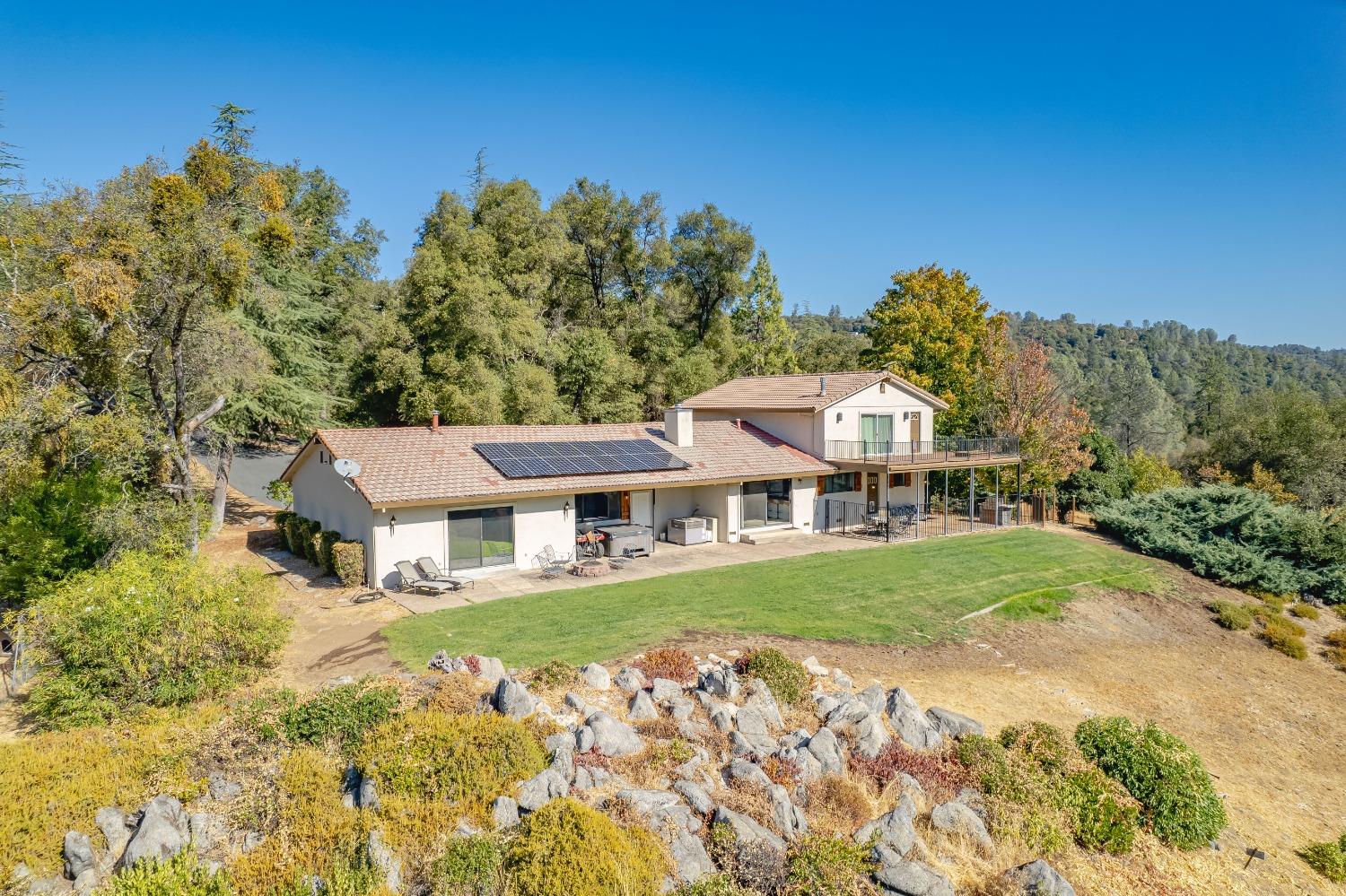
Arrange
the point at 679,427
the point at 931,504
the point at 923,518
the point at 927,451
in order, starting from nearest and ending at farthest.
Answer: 1. the point at 679,427
2. the point at 927,451
3. the point at 923,518
4. the point at 931,504

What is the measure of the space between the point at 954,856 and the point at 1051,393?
26.9 meters

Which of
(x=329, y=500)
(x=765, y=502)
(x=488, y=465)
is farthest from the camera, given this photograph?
(x=765, y=502)

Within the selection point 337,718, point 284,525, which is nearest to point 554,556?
point 284,525

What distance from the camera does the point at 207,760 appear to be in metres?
7.64

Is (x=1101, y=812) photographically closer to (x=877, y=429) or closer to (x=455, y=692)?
(x=455, y=692)

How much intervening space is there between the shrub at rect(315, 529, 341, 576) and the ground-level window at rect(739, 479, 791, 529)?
39.8 ft

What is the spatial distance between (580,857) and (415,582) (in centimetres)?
1135

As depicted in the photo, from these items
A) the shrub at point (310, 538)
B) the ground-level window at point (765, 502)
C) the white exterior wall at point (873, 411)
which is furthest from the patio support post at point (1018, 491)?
the shrub at point (310, 538)

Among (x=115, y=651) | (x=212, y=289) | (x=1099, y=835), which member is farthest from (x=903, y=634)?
(x=212, y=289)

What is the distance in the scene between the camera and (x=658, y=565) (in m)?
19.4

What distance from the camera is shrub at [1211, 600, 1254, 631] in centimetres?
1870

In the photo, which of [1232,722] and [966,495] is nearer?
[1232,722]

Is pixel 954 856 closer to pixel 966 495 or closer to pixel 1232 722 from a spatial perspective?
pixel 1232 722

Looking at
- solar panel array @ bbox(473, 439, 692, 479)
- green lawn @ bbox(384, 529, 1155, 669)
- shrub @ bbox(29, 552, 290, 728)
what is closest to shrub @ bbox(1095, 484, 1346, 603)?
green lawn @ bbox(384, 529, 1155, 669)
